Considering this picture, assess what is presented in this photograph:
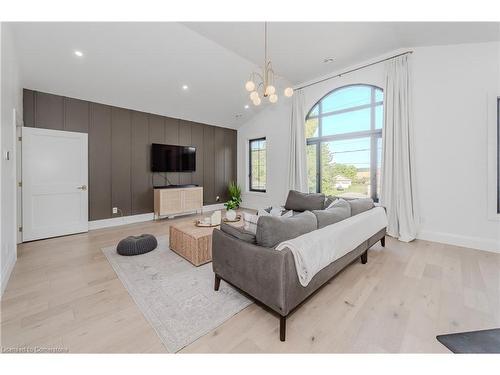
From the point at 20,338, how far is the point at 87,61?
3.85 m

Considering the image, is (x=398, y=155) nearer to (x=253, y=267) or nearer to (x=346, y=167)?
(x=346, y=167)

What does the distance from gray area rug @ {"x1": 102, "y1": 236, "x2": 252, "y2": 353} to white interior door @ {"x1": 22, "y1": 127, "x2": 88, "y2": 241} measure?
1892 mm

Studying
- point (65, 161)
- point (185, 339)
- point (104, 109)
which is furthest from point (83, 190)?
point (185, 339)

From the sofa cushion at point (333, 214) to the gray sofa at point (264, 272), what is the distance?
0.39m

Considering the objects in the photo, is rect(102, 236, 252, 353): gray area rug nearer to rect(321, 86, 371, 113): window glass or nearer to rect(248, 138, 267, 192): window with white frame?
rect(248, 138, 267, 192): window with white frame

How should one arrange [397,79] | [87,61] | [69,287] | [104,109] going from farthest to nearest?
[104,109], [397,79], [87,61], [69,287]

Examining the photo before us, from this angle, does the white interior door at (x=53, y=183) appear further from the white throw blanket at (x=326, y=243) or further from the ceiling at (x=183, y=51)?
the white throw blanket at (x=326, y=243)

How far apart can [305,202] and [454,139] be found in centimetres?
258

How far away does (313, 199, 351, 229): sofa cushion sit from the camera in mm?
2099

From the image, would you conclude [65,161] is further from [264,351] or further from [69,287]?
[264,351]

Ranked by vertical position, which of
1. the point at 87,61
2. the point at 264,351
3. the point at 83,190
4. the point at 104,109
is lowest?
the point at 264,351

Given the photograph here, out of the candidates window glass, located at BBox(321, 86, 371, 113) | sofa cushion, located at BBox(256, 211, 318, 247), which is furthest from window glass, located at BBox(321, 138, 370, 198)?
sofa cushion, located at BBox(256, 211, 318, 247)

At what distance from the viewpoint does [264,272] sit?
5.13ft

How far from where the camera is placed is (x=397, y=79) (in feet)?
12.3
